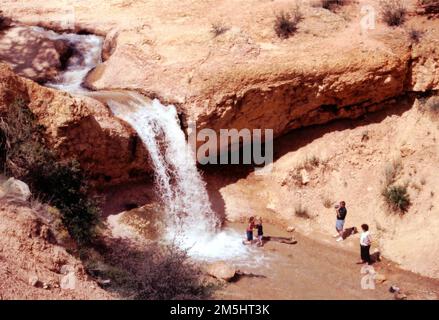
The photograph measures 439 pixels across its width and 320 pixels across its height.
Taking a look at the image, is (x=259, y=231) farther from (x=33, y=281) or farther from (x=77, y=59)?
(x=77, y=59)

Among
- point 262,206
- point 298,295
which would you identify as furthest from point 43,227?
point 262,206

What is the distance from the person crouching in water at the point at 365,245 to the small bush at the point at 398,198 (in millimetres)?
1478

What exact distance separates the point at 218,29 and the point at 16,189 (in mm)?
7154

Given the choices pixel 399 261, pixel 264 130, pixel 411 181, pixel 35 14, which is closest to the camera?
pixel 399 261

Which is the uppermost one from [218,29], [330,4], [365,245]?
[330,4]

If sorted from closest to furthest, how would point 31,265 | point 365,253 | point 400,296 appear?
point 31,265 → point 400,296 → point 365,253

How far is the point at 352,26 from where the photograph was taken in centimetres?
1381

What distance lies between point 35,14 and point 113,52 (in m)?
3.93

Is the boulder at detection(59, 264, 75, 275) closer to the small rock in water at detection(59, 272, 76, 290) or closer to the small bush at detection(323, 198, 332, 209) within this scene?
the small rock in water at detection(59, 272, 76, 290)

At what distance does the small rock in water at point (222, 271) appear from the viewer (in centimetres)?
974

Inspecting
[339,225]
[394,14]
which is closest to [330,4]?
[394,14]

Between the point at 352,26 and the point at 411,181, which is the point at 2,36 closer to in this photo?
the point at 352,26

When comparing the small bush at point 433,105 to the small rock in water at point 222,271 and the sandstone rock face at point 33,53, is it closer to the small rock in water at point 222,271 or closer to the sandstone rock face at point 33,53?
the small rock in water at point 222,271

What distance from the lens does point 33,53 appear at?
13828mm
